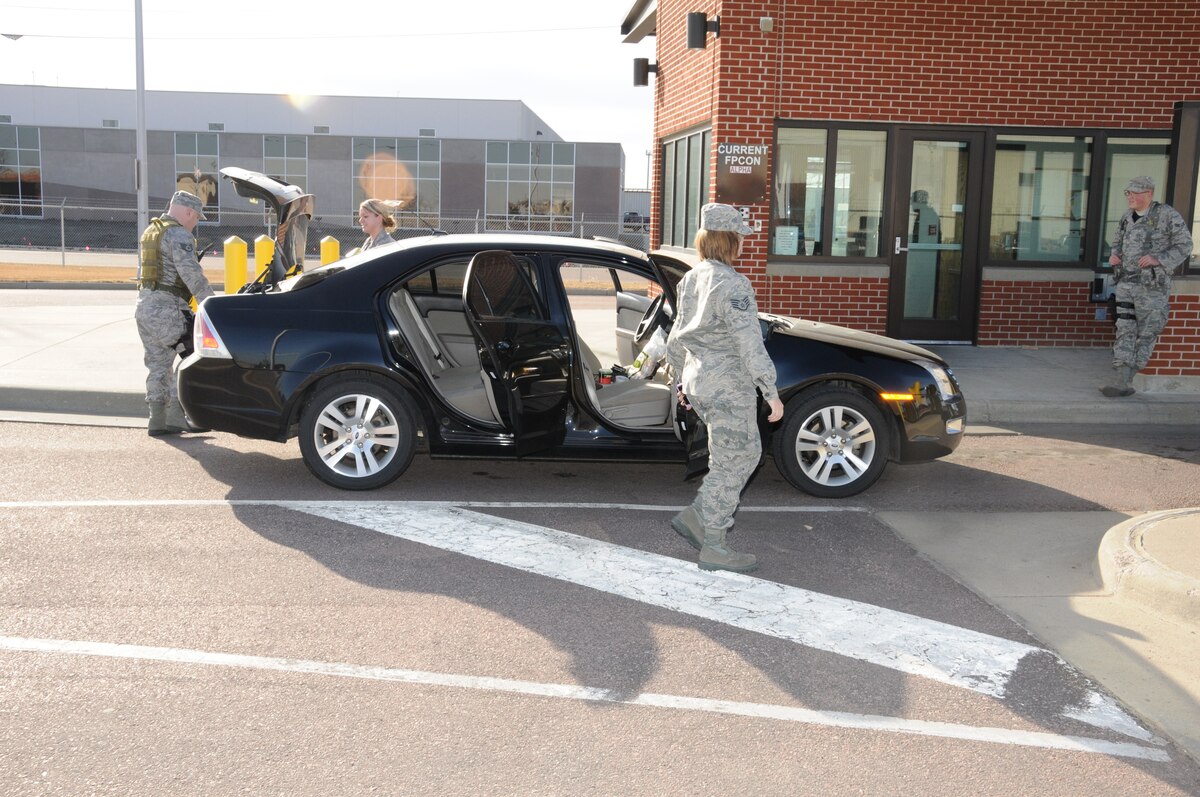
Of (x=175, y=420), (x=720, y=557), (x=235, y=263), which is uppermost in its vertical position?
(x=235, y=263)

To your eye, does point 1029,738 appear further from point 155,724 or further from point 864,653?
point 155,724

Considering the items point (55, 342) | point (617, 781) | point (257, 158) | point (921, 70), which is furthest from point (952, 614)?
point (257, 158)

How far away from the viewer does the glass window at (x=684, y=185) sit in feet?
45.6

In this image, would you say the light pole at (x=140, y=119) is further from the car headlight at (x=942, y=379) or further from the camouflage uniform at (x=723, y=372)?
the camouflage uniform at (x=723, y=372)

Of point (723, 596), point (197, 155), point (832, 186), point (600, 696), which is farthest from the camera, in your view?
point (197, 155)

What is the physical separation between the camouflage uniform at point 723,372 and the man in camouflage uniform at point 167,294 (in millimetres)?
4237

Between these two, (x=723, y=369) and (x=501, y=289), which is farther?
(x=501, y=289)

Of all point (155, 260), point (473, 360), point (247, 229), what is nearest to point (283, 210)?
point (155, 260)

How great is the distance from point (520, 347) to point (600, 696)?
2965mm

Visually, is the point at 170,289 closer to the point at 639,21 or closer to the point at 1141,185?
the point at 1141,185

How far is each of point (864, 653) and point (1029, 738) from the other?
2.78 ft

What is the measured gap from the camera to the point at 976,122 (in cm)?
1291

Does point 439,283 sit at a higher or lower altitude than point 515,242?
lower

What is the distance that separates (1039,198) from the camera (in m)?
13.3
